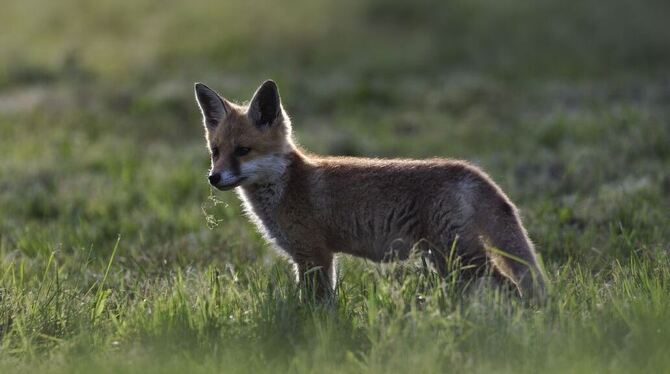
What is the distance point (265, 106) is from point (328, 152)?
7361 millimetres

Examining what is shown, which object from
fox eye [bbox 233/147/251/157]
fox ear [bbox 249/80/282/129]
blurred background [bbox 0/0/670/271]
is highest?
fox ear [bbox 249/80/282/129]

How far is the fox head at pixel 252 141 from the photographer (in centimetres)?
712

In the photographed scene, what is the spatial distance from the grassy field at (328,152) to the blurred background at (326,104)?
59 mm

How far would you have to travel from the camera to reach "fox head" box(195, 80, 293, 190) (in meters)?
7.12

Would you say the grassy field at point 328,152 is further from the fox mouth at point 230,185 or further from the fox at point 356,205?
the fox mouth at point 230,185

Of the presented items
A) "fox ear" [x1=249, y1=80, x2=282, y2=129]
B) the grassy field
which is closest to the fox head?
"fox ear" [x1=249, y1=80, x2=282, y2=129]

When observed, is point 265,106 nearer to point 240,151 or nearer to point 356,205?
point 240,151

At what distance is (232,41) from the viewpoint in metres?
24.1

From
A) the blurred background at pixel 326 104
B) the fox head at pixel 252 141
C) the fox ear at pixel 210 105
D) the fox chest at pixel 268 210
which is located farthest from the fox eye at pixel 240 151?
the blurred background at pixel 326 104

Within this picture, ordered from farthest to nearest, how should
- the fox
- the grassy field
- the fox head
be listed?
1. the fox head
2. the fox
3. the grassy field

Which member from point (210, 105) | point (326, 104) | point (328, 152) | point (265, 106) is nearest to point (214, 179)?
point (265, 106)

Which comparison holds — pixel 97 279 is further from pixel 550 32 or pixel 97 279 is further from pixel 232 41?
pixel 550 32

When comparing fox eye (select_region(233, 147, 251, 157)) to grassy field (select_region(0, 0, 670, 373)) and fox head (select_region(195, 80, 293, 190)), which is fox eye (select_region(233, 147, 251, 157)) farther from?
grassy field (select_region(0, 0, 670, 373))

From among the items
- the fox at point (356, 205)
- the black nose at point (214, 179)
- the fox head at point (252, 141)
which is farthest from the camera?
the fox head at point (252, 141)
